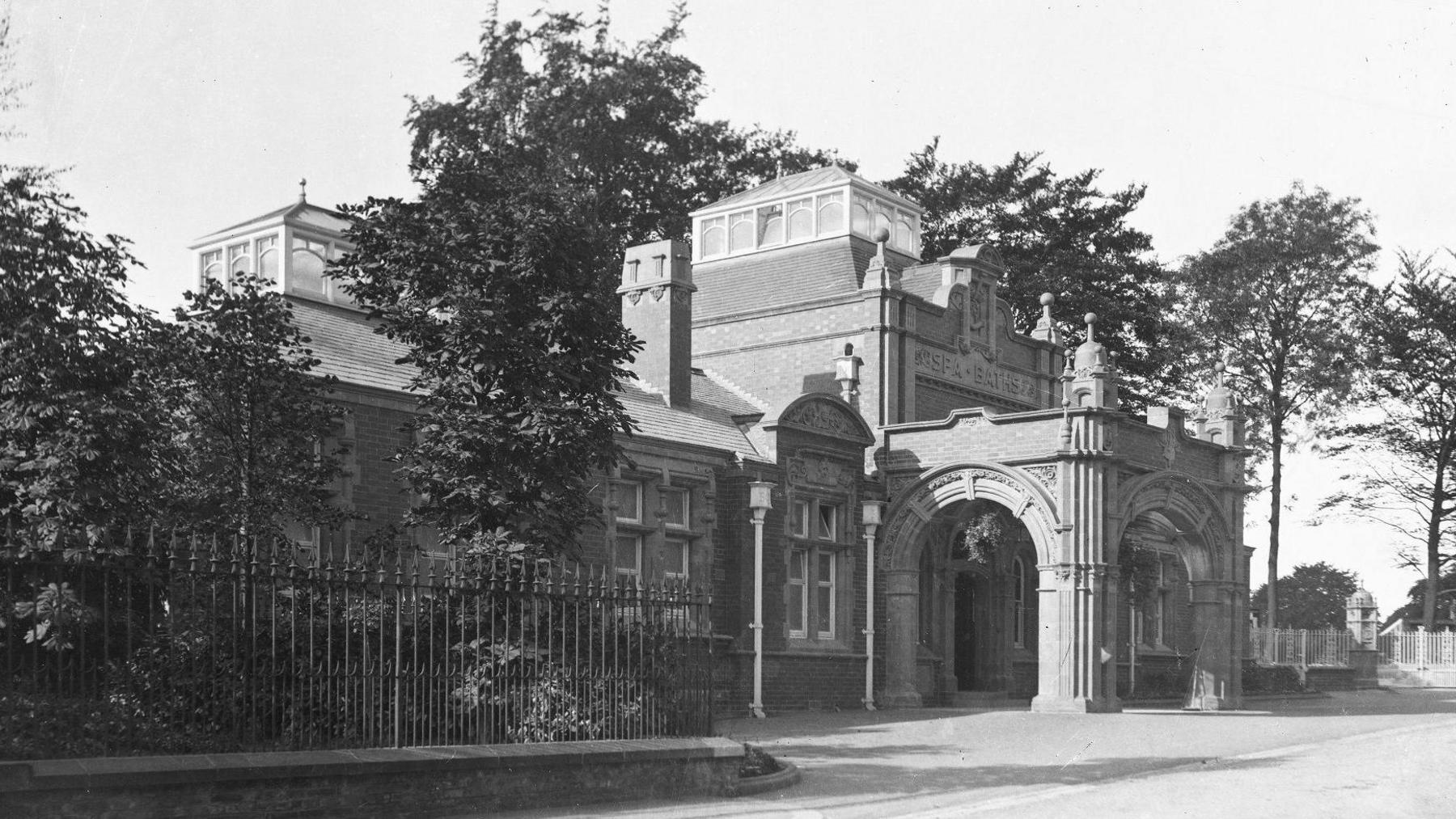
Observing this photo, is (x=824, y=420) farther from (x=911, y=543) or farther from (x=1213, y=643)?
(x=1213, y=643)

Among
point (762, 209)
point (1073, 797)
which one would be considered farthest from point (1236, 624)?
point (1073, 797)

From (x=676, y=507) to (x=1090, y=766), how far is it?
941cm

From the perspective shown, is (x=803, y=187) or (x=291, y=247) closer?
(x=291, y=247)

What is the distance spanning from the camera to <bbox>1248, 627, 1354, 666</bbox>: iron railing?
4359 centimetres

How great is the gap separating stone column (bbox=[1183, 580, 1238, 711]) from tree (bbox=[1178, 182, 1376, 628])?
60.5ft

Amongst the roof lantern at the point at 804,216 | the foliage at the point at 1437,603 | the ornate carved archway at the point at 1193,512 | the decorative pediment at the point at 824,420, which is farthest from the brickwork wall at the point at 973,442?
the foliage at the point at 1437,603

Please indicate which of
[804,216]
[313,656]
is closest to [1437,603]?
[804,216]

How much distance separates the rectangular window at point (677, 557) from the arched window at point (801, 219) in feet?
35.8

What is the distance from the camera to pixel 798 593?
2678 centimetres

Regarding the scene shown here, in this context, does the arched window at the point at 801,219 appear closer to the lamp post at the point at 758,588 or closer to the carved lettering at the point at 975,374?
the carved lettering at the point at 975,374

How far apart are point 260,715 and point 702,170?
101ft

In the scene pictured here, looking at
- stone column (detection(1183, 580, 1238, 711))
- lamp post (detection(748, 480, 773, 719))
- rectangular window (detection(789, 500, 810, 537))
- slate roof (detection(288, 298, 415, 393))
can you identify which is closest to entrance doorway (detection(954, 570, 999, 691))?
stone column (detection(1183, 580, 1238, 711))

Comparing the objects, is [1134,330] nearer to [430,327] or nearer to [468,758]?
[430,327]

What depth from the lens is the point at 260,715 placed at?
38.6 feet
